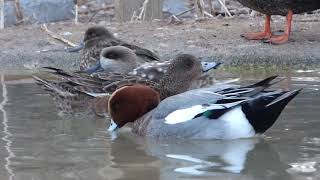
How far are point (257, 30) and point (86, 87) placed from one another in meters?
5.73

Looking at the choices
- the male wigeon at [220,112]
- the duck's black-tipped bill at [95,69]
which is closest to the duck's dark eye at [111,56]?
the duck's black-tipped bill at [95,69]

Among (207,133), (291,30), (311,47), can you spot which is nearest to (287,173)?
(207,133)

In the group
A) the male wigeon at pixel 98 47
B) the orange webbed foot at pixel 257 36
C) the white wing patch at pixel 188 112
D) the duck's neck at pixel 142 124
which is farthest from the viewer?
the orange webbed foot at pixel 257 36

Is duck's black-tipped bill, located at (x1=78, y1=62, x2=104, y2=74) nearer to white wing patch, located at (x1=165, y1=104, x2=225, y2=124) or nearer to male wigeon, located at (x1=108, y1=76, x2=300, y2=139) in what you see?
male wigeon, located at (x1=108, y1=76, x2=300, y2=139)

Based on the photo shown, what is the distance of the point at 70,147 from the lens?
6.24 m

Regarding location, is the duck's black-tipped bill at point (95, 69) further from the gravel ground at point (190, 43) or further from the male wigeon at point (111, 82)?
the gravel ground at point (190, 43)

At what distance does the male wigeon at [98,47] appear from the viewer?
894cm

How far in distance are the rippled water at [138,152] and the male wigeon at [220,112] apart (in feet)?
0.27

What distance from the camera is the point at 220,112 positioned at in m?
6.30

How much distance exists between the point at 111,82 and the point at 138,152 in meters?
1.54

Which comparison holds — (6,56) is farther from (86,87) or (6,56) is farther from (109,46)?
(86,87)

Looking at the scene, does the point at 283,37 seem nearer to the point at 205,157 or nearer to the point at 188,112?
the point at 188,112

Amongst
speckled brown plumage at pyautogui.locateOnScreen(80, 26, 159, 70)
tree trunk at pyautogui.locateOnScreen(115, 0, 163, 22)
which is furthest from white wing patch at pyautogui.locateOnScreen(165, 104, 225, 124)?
tree trunk at pyautogui.locateOnScreen(115, 0, 163, 22)

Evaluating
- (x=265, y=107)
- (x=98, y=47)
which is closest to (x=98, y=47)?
(x=98, y=47)
